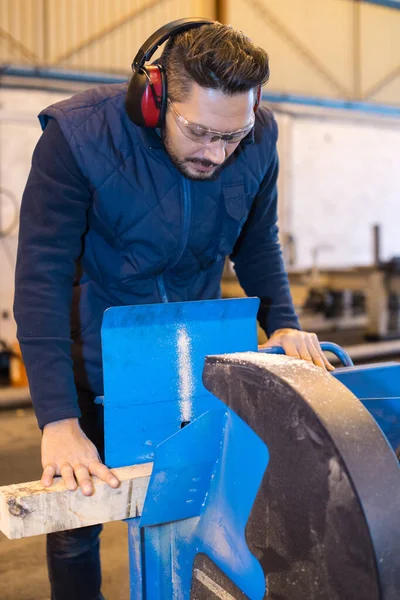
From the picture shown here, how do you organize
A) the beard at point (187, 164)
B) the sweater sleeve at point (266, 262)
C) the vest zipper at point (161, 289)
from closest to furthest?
the beard at point (187, 164) → the vest zipper at point (161, 289) → the sweater sleeve at point (266, 262)

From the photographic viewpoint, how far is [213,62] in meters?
1.03

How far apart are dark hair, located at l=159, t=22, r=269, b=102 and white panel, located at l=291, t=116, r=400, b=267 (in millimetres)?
5922

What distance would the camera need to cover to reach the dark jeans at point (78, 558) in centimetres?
126

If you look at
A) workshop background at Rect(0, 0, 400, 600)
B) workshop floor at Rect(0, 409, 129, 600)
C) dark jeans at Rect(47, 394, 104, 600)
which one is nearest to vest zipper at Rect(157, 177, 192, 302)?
dark jeans at Rect(47, 394, 104, 600)

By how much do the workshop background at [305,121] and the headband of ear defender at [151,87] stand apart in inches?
106

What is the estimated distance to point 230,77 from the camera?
103 cm

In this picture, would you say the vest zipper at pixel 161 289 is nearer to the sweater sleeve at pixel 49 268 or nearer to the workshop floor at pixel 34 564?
the sweater sleeve at pixel 49 268

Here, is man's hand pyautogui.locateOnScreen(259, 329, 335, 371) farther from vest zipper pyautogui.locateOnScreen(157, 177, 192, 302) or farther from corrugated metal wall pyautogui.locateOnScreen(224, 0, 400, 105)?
corrugated metal wall pyautogui.locateOnScreen(224, 0, 400, 105)

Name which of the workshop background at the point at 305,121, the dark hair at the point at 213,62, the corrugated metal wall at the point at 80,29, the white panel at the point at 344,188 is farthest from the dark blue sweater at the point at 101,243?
the white panel at the point at 344,188

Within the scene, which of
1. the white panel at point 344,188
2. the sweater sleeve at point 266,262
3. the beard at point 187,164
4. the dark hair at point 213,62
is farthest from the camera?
the white panel at point 344,188

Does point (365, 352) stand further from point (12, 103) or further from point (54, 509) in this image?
point (54, 509)

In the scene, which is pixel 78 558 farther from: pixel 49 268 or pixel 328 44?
pixel 328 44

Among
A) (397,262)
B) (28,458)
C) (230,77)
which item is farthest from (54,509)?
(397,262)

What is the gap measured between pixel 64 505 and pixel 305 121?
21.4 feet
